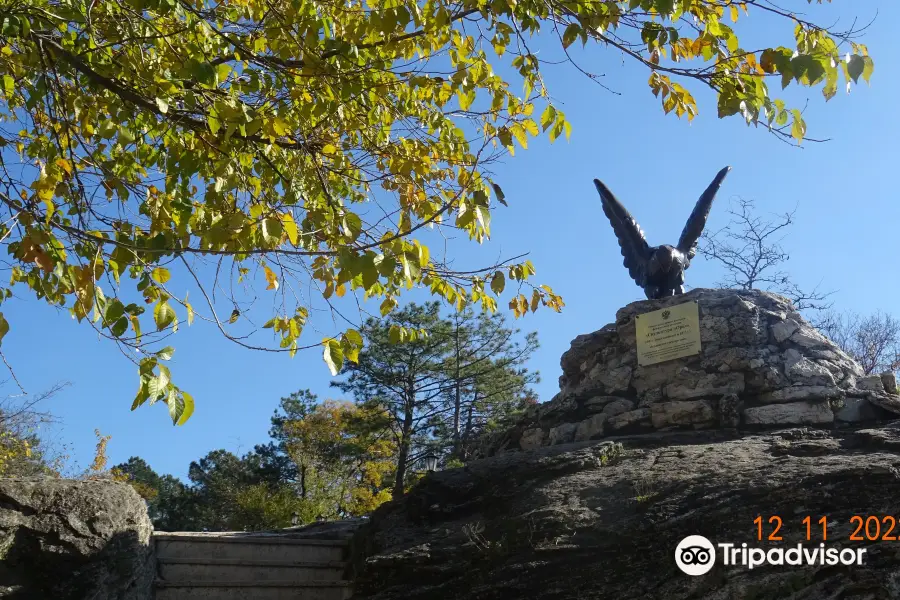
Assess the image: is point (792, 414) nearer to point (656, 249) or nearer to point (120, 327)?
point (656, 249)

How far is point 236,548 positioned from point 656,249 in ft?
21.1

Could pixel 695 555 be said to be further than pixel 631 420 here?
No

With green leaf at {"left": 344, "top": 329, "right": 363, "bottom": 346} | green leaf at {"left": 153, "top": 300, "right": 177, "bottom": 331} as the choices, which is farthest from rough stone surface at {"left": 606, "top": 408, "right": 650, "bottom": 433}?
green leaf at {"left": 153, "top": 300, "right": 177, "bottom": 331}

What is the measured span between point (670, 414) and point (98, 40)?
6384 mm

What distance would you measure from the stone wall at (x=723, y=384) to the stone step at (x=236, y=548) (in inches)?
125

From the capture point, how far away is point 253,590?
6344 millimetres

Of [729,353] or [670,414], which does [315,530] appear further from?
[729,353]

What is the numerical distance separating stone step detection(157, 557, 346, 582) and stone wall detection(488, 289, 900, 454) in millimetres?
3214

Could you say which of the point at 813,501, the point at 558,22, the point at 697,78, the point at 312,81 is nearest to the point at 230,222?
the point at 312,81

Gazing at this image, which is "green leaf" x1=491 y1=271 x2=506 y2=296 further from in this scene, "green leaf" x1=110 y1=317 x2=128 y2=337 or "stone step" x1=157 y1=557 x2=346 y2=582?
"stone step" x1=157 y1=557 x2=346 y2=582

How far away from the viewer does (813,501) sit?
16.9 ft
